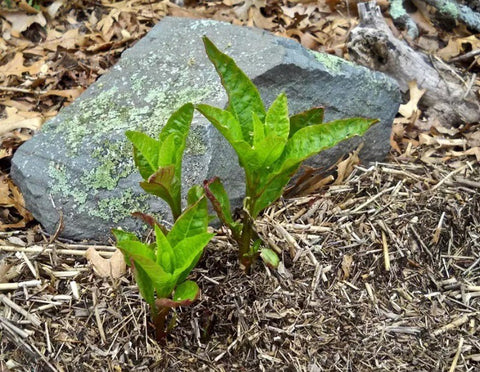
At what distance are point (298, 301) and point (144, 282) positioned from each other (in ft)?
2.11

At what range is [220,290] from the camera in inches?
83.4

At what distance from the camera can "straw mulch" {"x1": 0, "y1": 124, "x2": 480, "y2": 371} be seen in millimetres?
1957

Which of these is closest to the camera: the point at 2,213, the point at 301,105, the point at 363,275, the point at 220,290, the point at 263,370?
the point at 263,370

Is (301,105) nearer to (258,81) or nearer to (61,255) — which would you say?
(258,81)

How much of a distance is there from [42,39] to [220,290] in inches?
103

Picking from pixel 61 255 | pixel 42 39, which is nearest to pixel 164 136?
pixel 61 255

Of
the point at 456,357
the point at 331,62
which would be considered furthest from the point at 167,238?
the point at 331,62

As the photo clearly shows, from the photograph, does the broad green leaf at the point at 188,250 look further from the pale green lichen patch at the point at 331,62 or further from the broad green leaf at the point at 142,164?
the pale green lichen patch at the point at 331,62

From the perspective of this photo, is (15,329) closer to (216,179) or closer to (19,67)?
(216,179)

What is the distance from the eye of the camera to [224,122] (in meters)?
1.85

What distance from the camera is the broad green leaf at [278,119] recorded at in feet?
6.29

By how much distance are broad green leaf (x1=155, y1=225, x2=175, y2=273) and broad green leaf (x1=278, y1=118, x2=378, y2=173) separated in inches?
17.4

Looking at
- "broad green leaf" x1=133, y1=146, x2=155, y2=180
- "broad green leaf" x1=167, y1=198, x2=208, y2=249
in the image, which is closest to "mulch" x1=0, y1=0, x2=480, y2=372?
"broad green leaf" x1=167, y1=198, x2=208, y2=249

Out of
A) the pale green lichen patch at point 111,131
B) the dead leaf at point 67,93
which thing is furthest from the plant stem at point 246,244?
the dead leaf at point 67,93
